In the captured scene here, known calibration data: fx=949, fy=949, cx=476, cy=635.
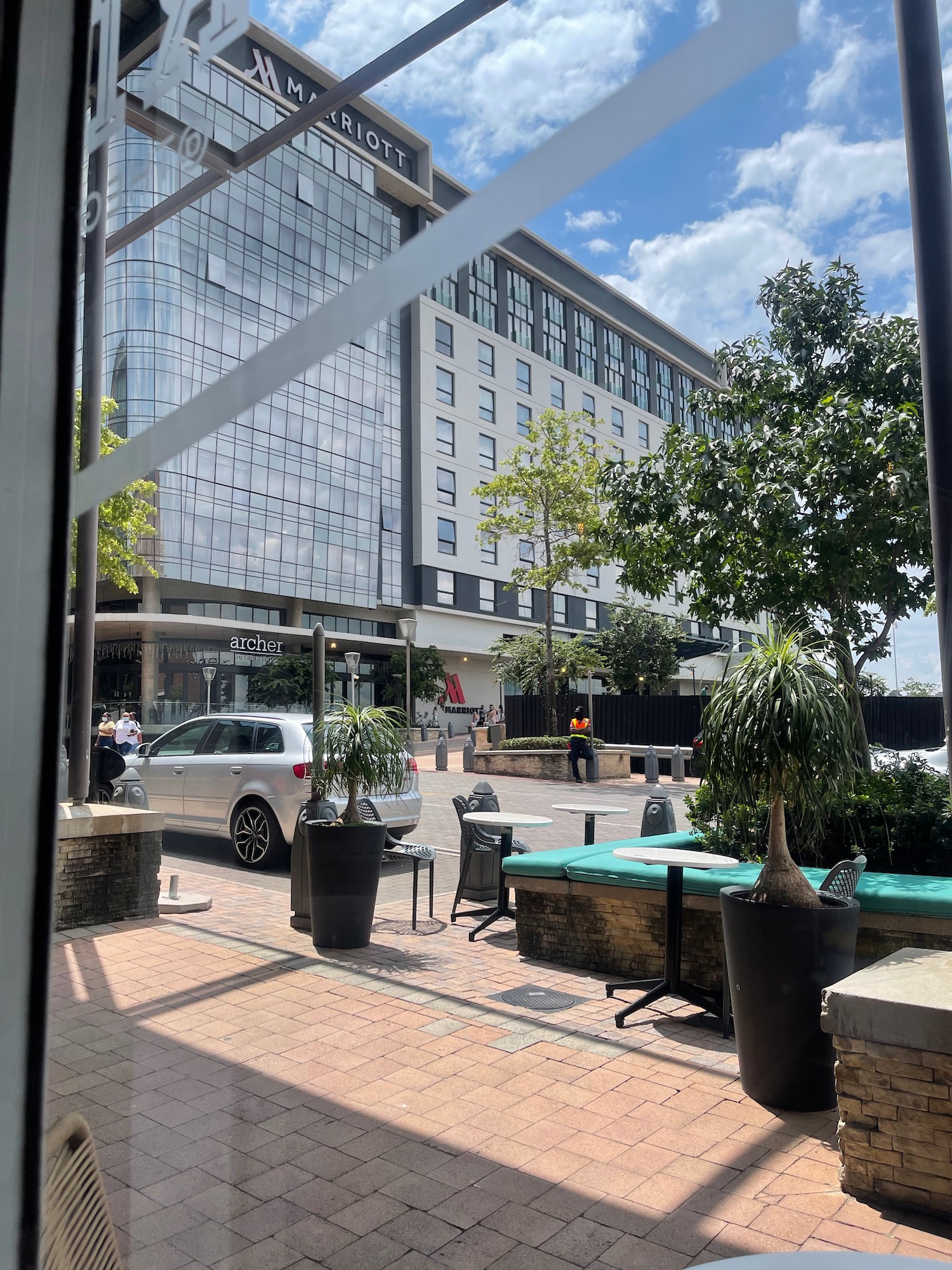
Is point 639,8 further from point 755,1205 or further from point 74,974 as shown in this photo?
point 755,1205

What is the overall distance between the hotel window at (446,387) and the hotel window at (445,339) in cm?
6

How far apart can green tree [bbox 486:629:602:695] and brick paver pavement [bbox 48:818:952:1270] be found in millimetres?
1239

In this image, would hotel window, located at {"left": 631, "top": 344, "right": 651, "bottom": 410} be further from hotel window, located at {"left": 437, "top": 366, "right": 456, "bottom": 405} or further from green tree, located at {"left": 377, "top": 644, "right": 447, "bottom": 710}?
green tree, located at {"left": 377, "top": 644, "right": 447, "bottom": 710}

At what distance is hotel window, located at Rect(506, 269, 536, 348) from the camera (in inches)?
66.6

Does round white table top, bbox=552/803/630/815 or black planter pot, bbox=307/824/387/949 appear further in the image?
round white table top, bbox=552/803/630/815

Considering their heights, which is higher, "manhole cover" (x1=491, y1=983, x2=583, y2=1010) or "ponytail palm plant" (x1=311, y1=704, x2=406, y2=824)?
"ponytail palm plant" (x1=311, y1=704, x2=406, y2=824)

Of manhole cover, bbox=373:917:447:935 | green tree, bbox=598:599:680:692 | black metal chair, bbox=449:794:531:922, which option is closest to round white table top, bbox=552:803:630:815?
black metal chair, bbox=449:794:531:922

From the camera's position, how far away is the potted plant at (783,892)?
3139 mm

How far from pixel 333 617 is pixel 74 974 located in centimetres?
87

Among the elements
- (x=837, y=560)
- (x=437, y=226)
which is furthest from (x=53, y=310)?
(x=837, y=560)

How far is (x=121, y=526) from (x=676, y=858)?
10.6 feet

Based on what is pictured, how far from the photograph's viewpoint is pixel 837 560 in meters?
3.11

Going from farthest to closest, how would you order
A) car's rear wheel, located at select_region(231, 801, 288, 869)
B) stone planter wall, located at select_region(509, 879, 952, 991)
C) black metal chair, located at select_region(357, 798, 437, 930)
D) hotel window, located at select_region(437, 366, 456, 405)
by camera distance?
black metal chair, located at select_region(357, 798, 437, 930), car's rear wheel, located at select_region(231, 801, 288, 869), stone planter wall, located at select_region(509, 879, 952, 991), hotel window, located at select_region(437, 366, 456, 405)

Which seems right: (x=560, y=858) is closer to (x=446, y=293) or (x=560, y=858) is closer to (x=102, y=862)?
(x=102, y=862)
